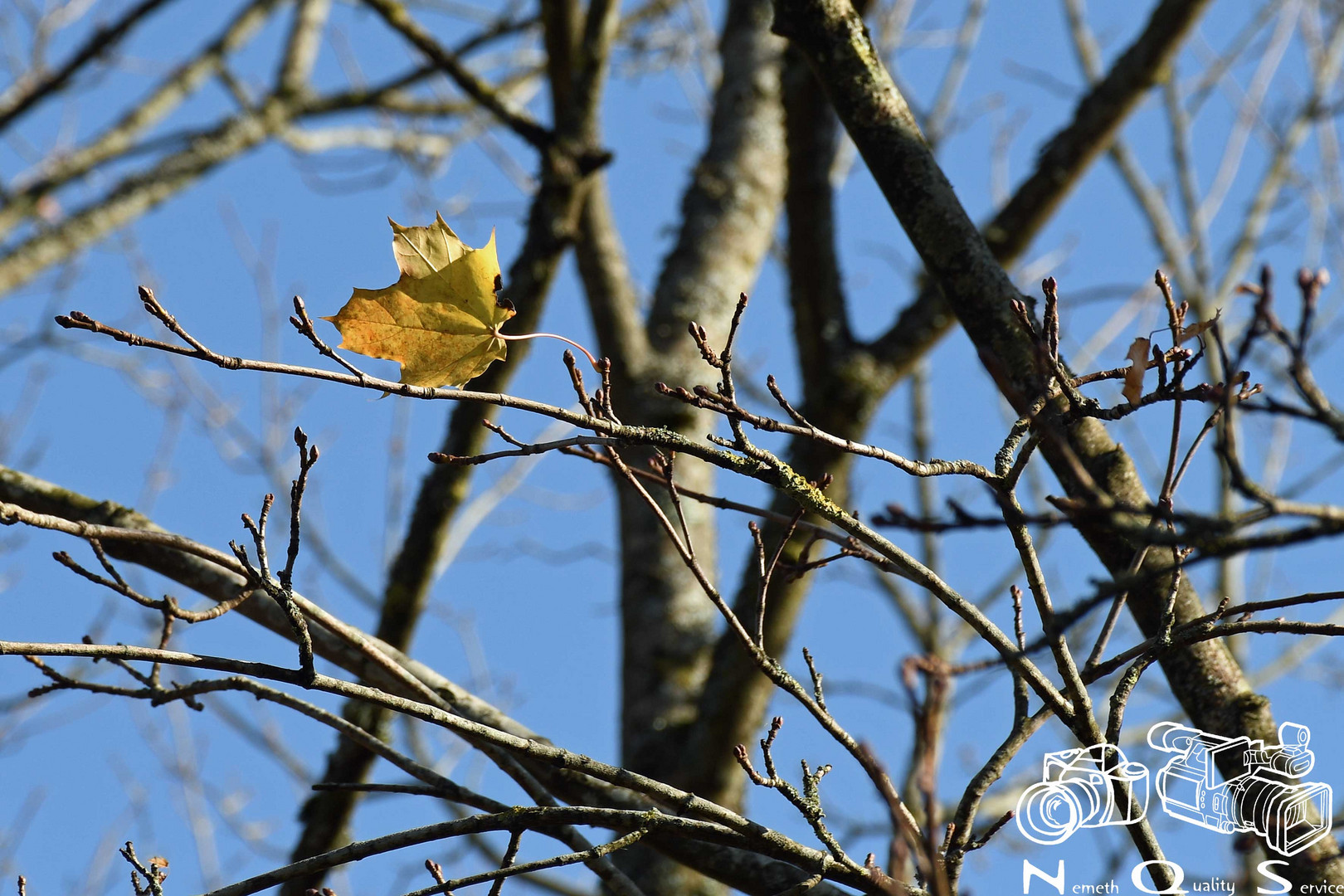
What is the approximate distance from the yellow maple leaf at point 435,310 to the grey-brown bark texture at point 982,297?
0.66 metres

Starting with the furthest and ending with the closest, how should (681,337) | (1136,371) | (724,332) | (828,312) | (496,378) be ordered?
(724,332), (681,337), (828,312), (496,378), (1136,371)

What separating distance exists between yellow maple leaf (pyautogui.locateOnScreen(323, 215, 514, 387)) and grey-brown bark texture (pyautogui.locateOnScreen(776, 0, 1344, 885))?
660 mm

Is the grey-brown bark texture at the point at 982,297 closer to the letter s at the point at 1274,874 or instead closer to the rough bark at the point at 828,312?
the letter s at the point at 1274,874

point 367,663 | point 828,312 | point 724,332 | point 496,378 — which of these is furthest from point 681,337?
point 367,663

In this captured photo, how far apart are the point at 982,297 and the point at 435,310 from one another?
2.64 feet

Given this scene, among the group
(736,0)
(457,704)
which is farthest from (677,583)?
(736,0)

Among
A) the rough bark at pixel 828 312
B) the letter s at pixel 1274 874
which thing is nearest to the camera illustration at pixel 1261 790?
the letter s at pixel 1274 874

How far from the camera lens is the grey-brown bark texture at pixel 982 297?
1.41m

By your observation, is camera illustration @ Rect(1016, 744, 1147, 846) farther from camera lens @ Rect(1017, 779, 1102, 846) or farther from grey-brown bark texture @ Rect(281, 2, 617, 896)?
grey-brown bark texture @ Rect(281, 2, 617, 896)

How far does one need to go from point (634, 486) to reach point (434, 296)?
1.01 feet

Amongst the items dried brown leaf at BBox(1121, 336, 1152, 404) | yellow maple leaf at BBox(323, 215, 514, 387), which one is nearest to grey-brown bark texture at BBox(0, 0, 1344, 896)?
dried brown leaf at BBox(1121, 336, 1152, 404)

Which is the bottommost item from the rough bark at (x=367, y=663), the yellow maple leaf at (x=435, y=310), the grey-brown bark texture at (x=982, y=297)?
the rough bark at (x=367, y=663)

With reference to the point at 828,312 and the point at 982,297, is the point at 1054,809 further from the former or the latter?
the point at 828,312

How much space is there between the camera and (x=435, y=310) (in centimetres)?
115
